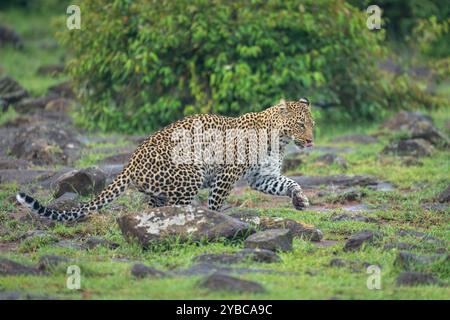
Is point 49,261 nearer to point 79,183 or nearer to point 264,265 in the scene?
point 264,265

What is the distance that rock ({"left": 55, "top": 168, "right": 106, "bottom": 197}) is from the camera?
1435 cm

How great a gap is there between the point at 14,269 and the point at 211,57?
10.6 meters

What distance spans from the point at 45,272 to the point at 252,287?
2.17 metres

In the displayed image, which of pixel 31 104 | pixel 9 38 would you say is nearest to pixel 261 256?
pixel 31 104

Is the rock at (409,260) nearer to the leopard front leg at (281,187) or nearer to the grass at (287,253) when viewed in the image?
the grass at (287,253)

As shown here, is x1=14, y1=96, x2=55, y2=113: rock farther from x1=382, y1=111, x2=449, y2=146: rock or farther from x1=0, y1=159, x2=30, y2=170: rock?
x1=382, y1=111, x2=449, y2=146: rock

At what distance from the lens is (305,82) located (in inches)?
782

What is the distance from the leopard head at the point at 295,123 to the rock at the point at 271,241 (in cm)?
264

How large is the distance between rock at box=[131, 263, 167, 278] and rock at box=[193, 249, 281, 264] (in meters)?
0.71

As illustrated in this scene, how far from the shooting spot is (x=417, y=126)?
1988cm

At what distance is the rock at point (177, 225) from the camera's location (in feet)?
37.0

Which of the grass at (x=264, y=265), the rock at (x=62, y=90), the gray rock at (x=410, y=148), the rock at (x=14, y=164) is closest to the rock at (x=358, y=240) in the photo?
the grass at (x=264, y=265)

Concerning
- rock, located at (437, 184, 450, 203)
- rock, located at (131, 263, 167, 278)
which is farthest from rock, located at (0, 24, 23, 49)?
rock, located at (131, 263, 167, 278)

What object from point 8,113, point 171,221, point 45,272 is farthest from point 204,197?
point 8,113
